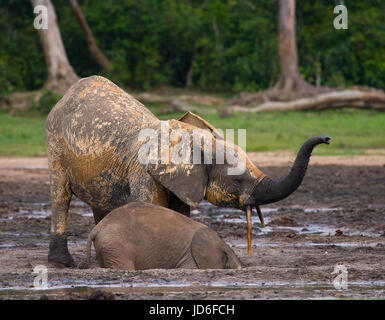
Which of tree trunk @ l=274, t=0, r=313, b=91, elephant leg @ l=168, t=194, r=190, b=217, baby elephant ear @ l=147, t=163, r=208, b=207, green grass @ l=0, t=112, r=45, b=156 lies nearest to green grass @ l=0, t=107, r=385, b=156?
green grass @ l=0, t=112, r=45, b=156

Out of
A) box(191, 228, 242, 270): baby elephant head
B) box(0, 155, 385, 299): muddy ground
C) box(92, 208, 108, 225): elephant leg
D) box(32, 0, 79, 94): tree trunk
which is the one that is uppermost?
box(32, 0, 79, 94): tree trunk

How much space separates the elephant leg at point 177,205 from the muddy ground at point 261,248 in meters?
0.73

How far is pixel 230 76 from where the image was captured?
27.5 metres

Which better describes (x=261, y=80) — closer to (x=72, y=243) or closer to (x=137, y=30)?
(x=137, y=30)

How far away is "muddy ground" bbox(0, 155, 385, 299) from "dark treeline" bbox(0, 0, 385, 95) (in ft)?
36.0

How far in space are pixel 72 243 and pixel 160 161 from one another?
2.34 meters

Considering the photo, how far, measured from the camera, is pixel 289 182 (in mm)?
8023

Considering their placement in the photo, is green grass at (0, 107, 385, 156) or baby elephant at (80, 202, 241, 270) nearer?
baby elephant at (80, 202, 241, 270)

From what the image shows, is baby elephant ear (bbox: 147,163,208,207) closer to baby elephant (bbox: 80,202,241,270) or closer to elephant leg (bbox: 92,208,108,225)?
baby elephant (bbox: 80,202,241,270)

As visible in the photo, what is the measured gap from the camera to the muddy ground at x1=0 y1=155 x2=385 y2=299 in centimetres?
734

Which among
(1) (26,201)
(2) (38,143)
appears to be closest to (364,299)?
(1) (26,201)

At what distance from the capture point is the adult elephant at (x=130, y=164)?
8.32 m

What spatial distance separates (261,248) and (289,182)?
5.72 feet

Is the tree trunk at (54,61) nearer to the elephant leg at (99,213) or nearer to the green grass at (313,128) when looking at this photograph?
the green grass at (313,128)
